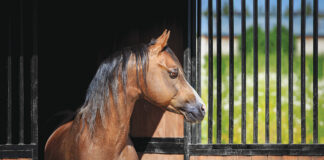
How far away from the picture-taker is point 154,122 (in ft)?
13.5

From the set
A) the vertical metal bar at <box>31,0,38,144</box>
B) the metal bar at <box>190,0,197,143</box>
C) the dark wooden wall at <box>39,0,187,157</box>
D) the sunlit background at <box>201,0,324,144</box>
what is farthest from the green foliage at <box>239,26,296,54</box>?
the vertical metal bar at <box>31,0,38,144</box>

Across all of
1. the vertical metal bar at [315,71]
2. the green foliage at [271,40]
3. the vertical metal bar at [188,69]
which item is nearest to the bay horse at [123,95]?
the vertical metal bar at [188,69]

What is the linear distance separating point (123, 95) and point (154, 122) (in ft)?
3.98

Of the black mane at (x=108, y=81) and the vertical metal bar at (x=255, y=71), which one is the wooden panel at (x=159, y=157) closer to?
the vertical metal bar at (x=255, y=71)

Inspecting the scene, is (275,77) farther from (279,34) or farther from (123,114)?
(123,114)

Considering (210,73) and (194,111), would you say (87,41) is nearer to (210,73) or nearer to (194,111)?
(210,73)

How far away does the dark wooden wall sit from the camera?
161 inches

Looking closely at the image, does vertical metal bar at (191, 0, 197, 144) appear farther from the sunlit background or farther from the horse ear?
the horse ear

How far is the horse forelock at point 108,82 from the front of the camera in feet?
9.69

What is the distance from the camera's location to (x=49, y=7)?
4480 millimetres

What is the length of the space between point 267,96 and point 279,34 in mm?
672

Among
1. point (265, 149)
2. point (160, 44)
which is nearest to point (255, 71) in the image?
point (265, 149)

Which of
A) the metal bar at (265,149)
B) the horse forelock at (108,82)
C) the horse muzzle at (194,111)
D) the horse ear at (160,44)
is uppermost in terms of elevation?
the horse ear at (160,44)

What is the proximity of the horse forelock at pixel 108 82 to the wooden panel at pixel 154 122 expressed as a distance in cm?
114
